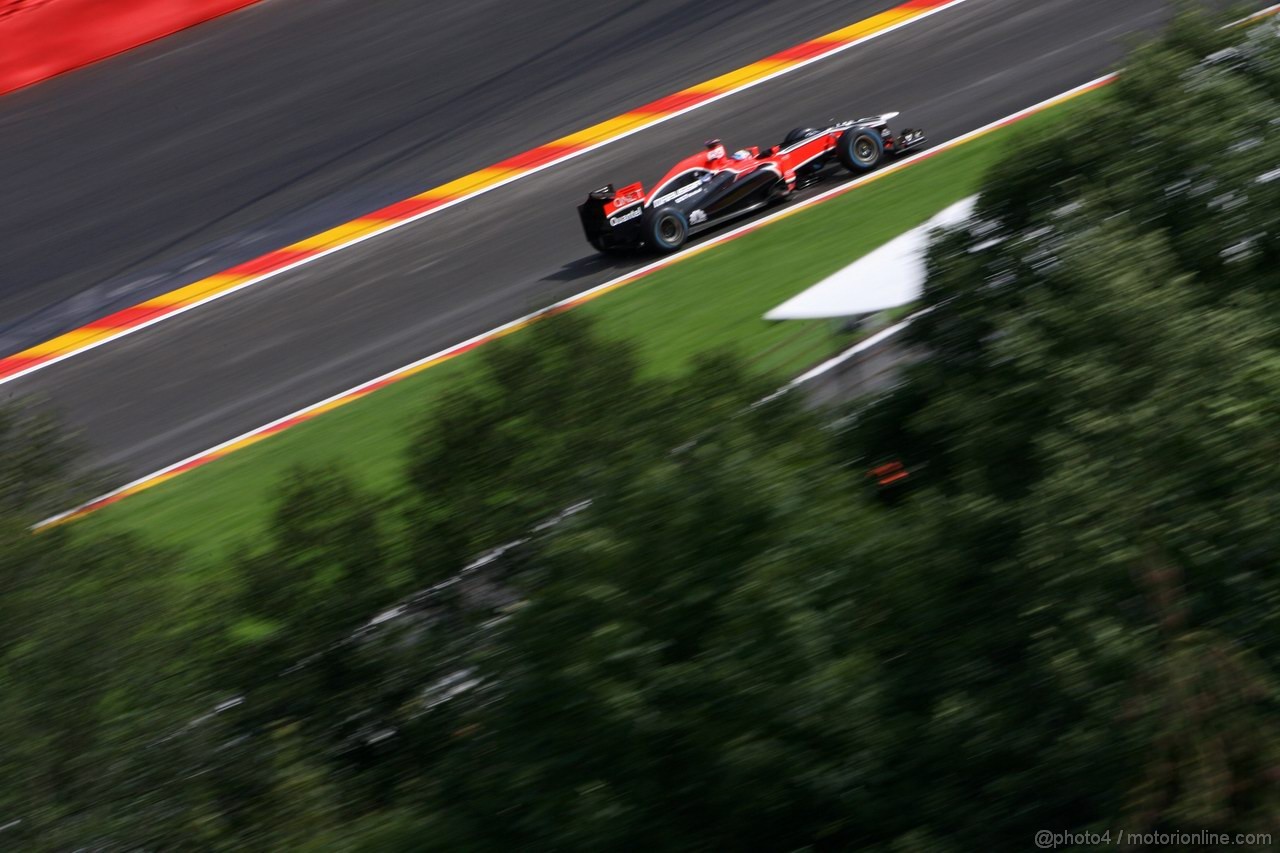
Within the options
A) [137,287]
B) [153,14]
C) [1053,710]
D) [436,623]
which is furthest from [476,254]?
[1053,710]

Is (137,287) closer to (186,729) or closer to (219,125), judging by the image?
(219,125)

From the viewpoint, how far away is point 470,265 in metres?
14.1

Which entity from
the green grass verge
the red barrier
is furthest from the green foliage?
the red barrier

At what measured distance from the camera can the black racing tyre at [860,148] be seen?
13.7 metres

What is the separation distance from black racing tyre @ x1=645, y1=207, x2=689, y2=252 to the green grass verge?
42 cm

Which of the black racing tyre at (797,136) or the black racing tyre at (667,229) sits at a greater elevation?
the black racing tyre at (797,136)

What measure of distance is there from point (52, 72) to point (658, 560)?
19.3 metres

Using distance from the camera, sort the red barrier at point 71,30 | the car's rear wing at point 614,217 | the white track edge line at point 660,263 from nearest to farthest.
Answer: the white track edge line at point 660,263, the car's rear wing at point 614,217, the red barrier at point 71,30

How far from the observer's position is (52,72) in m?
19.5

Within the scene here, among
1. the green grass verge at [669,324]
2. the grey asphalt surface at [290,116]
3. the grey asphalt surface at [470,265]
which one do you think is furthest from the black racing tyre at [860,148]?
the grey asphalt surface at [290,116]

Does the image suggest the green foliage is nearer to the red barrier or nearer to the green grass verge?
the green grass verge

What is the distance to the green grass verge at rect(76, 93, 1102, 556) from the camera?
9.68 metres

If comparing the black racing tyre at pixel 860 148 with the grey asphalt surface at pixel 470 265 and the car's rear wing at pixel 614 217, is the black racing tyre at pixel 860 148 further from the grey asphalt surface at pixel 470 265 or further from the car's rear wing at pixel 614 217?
the car's rear wing at pixel 614 217

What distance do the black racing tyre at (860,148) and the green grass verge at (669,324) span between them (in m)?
0.50
